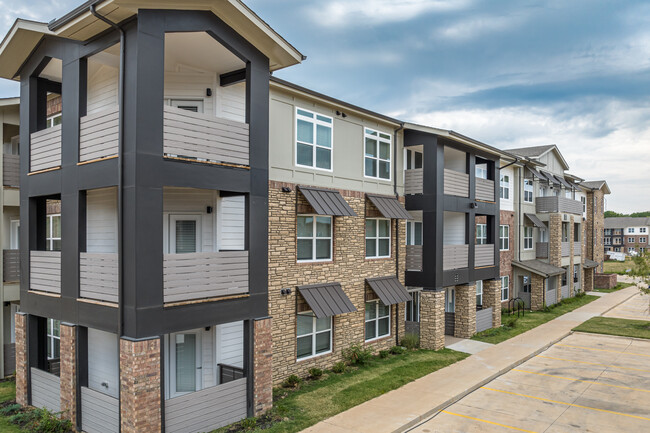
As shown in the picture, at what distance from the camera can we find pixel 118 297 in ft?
29.8

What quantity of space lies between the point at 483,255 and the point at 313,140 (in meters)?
10.7

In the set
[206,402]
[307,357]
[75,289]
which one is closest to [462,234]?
[307,357]

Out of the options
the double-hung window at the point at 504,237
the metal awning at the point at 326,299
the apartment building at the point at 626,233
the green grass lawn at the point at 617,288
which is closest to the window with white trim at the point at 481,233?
the double-hung window at the point at 504,237

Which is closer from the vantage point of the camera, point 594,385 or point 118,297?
point 118,297

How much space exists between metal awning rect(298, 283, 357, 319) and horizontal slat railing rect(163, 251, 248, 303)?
142 inches

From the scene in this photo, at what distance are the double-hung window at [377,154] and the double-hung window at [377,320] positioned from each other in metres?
4.73

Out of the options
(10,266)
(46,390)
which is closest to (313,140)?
(46,390)

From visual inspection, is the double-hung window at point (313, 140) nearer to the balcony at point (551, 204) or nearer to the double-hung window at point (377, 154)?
the double-hung window at point (377, 154)

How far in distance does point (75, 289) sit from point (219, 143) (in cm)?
452

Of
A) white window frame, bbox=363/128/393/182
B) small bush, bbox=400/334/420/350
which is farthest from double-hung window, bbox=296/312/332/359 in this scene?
white window frame, bbox=363/128/393/182

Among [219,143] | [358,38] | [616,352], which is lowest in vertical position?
[616,352]

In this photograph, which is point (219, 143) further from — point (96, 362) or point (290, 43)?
point (96, 362)

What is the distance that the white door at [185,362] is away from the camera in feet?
Answer: 38.0

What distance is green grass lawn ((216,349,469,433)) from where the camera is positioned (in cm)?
1094
